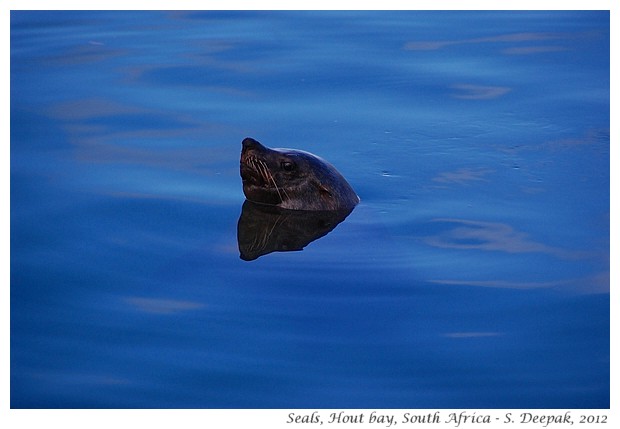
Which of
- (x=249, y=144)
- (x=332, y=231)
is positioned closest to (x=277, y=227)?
(x=332, y=231)

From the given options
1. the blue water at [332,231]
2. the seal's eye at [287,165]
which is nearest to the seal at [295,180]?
the seal's eye at [287,165]

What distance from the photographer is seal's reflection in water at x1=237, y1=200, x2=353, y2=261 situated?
7.41m

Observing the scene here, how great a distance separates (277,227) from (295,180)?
1.58ft

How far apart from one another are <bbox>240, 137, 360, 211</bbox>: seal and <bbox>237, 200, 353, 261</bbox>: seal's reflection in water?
0.08 m

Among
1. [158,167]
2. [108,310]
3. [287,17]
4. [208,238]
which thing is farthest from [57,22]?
[108,310]

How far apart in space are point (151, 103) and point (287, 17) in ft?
11.9

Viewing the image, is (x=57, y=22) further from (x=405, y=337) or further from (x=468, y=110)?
(x=405, y=337)

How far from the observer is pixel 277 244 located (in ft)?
24.5

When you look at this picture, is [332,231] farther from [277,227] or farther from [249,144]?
[249,144]

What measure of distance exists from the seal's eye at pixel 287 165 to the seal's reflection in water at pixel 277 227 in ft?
1.10

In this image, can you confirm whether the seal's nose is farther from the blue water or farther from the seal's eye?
the blue water

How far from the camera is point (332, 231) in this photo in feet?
25.2

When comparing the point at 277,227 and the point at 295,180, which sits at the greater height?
the point at 295,180

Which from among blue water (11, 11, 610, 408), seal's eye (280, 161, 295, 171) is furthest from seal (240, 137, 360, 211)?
blue water (11, 11, 610, 408)
